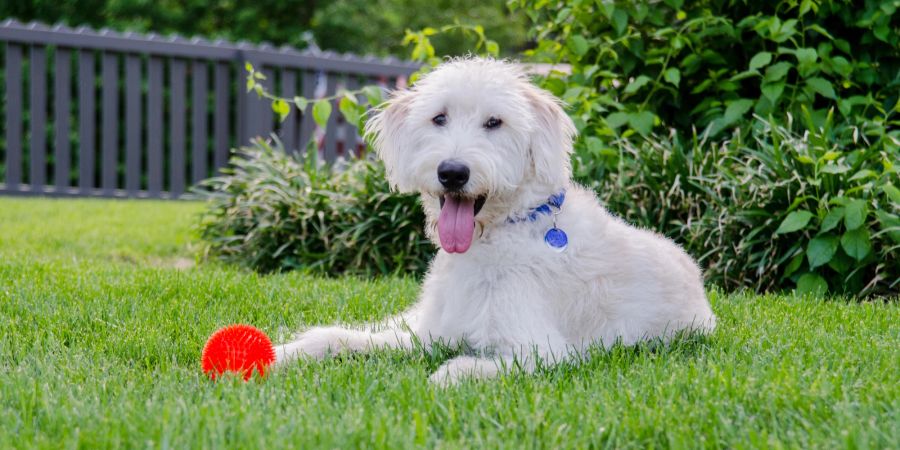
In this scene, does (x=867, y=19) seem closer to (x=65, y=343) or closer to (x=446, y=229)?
(x=446, y=229)

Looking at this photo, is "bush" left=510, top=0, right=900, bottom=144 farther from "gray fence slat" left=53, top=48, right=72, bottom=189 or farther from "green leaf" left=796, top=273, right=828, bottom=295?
"gray fence slat" left=53, top=48, right=72, bottom=189

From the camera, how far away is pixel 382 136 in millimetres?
3930

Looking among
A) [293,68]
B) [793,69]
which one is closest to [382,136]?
[793,69]

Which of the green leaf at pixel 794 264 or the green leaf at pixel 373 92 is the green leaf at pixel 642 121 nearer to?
the green leaf at pixel 794 264

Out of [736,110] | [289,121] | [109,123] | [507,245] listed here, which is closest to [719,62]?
[736,110]

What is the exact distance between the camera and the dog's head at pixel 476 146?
11.2ft

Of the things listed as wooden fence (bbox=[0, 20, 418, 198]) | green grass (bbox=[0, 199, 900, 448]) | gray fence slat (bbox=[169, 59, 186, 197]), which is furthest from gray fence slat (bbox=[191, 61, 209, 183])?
green grass (bbox=[0, 199, 900, 448])

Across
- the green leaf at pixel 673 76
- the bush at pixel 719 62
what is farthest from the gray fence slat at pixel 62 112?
the green leaf at pixel 673 76

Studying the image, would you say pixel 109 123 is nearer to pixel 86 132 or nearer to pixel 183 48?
pixel 86 132

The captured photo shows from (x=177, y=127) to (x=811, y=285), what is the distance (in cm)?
866

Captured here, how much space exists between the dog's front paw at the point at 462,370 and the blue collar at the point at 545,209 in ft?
2.00

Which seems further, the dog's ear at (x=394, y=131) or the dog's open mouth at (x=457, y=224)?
the dog's ear at (x=394, y=131)

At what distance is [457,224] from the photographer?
3506mm

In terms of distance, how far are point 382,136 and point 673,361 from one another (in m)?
1.53
